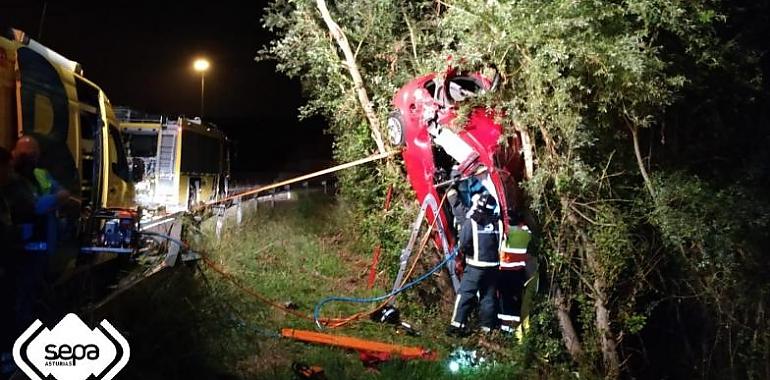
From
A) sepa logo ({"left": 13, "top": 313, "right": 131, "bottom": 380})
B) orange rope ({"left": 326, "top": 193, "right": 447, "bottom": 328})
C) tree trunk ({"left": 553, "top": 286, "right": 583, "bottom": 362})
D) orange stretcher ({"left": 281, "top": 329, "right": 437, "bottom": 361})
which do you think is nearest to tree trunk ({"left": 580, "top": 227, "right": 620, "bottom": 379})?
tree trunk ({"left": 553, "top": 286, "right": 583, "bottom": 362})

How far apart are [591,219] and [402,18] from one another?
3.32 m

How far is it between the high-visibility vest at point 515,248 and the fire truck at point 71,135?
3493mm

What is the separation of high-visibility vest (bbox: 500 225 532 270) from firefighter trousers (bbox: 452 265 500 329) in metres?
0.13

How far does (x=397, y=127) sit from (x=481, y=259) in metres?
1.57

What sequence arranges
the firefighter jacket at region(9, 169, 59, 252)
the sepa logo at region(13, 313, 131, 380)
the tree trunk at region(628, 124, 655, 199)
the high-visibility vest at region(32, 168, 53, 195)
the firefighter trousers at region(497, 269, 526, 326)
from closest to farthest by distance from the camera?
the sepa logo at region(13, 313, 131, 380) < the firefighter jacket at region(9, 169, 59, 252) < the high-visibility vest at region(32, 168, 53, 195) < the tree trunk at region(628, 124, 655, 199) < the firefighter trousers at region(497, 269, 526, 326)

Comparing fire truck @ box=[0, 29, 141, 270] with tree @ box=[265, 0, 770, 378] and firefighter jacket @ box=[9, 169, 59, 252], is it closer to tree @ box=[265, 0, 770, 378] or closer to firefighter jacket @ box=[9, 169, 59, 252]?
firefighter jacket @ box=[9, 169, 59, 252]

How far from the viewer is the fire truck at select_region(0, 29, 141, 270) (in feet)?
17.5

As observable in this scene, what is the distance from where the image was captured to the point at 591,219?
545 centimetres

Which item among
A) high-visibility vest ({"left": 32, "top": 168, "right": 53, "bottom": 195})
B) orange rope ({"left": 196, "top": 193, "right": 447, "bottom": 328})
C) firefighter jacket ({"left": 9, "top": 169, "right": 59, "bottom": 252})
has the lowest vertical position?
orange rope ({"left": 196, "top": 193, "right": 447, "bottom": 328})

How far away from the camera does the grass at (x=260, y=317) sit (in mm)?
4824

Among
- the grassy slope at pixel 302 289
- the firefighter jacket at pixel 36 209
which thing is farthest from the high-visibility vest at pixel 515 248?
the firefighter jacket at pixel 36 209

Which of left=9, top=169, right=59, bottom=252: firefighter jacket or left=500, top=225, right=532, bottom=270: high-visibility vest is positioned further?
left=500, top=225, right=532, bottom=270: high-visibility vest

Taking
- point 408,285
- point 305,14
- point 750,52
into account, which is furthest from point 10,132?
point 750,52

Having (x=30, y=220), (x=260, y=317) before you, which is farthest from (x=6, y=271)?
(x=260, y=317)
